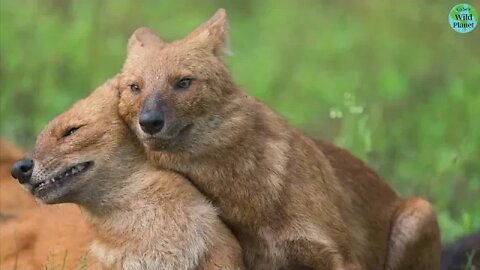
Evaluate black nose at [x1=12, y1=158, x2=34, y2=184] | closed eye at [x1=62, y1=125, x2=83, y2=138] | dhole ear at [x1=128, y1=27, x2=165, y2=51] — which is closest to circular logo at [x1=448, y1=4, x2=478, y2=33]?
dhole ear at [x1=128, y1=27, x2=165, y2=51]

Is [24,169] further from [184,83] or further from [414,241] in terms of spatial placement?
[414,241]

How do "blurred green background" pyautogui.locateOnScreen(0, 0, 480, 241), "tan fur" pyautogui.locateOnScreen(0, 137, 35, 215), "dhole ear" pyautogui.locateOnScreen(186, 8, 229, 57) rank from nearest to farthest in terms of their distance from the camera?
1. "dhole ear" pyautogui.locateOnScreen(186, 8, 229, 57)
2. "tan fur" pyautogui.locateOnScreen(0, 137, 35, 215)
3. "blurred green background" pyautogui.locateOnScreen(0, 0, 480, 241)

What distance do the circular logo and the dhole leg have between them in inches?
77.8

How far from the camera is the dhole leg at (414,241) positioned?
6.96 meters

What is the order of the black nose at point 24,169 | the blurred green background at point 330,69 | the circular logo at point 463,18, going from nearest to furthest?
the black nose at point 24,169
the circular logo at point 463,18
the blurred green background at point 330,69

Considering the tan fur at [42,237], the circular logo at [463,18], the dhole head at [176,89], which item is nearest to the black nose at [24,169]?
the dhole head at [176,89]

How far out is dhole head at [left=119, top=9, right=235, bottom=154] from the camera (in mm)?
5750

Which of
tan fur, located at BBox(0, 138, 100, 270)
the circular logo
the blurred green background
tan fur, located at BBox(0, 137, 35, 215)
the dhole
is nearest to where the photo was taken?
the dhole

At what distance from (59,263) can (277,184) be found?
1460 millimetres

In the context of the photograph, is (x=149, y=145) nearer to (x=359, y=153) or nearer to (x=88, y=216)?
(x=88, y=216)

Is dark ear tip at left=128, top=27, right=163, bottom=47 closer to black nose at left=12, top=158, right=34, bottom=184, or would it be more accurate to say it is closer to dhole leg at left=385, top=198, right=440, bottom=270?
black nose at left=12, top=158, right=34, bottom=184

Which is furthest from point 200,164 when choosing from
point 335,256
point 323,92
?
point 323,92

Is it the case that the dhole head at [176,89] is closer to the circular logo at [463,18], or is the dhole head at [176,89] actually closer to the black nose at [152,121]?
the black nose at [152,121]

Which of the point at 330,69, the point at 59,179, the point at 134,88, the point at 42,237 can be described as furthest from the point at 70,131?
the point at 330,69
